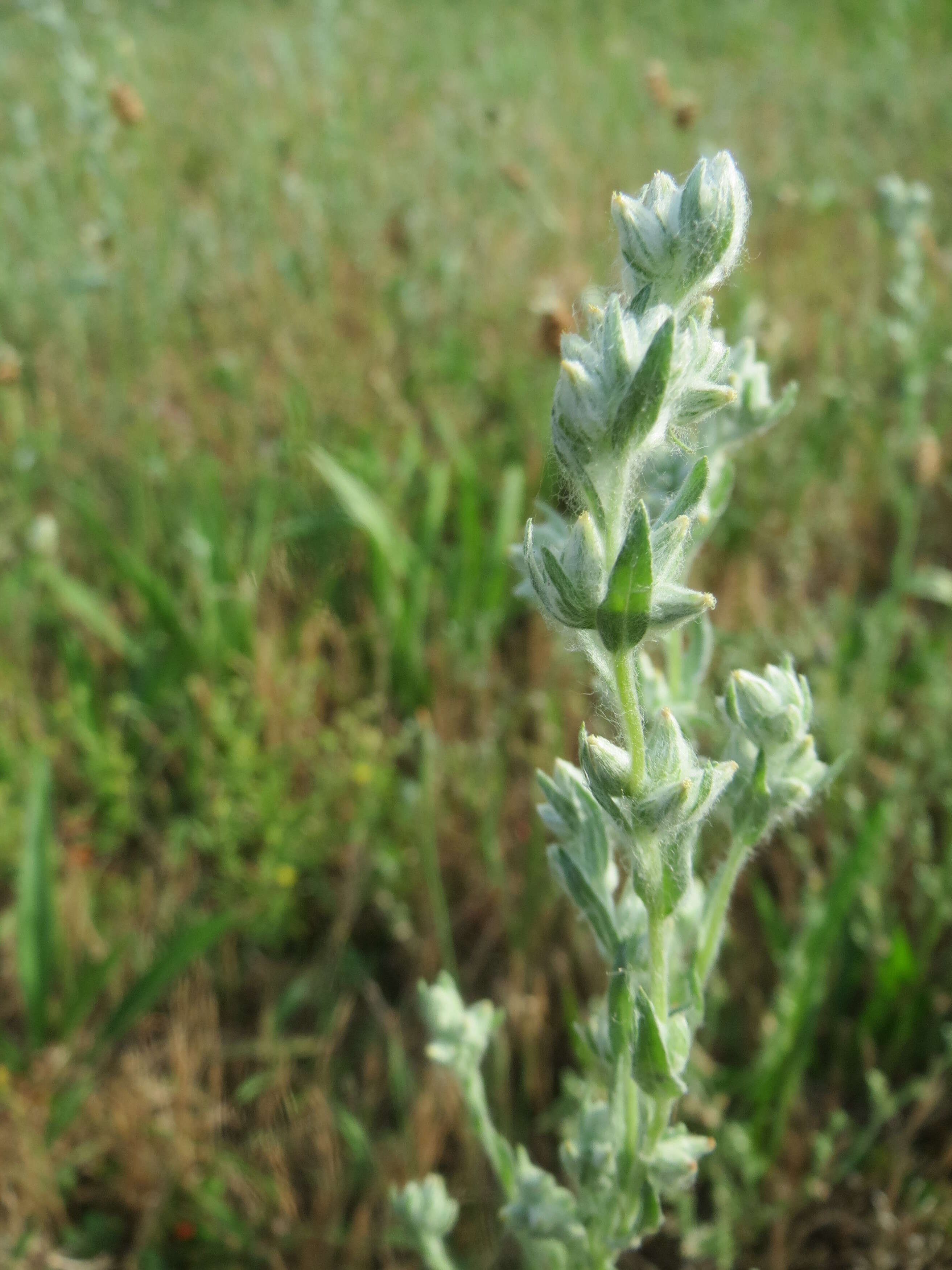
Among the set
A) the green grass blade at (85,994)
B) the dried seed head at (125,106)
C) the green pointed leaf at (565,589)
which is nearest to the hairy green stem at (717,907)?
the green pointed leaf at (565,589)

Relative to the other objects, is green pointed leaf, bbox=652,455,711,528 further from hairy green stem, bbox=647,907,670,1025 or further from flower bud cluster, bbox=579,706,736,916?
hairy green stem, bbox=647,907,670,1025

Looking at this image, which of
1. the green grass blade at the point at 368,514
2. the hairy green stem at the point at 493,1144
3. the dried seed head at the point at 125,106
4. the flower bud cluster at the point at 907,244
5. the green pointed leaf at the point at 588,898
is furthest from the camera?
the dried seed head at the point at 125,106

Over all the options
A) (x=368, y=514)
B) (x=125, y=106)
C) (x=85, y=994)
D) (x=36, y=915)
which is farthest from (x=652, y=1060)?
(x=125, y=106)

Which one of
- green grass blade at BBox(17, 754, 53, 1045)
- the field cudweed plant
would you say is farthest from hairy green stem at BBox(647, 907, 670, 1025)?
green grass blade at BBox(17, 754, 53, 1045)

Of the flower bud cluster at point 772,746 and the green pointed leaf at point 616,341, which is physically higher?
the green pointed leaf at point 616,341

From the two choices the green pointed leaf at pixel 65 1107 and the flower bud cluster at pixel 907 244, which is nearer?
the green pointed leaf at pixel 65 1107

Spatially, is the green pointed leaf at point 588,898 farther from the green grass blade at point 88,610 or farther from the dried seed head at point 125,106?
the dried seed head at point 125,106
